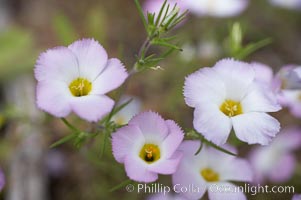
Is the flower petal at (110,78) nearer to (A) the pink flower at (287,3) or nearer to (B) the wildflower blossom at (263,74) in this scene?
(B) the wildflower blossom at (263,74)

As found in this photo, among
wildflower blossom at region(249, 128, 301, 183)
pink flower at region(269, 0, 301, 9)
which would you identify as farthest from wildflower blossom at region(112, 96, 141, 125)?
pink flower at region(269, 0, 301, 9)

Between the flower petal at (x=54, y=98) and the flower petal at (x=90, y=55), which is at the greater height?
the flower petal at (x=90, y=55)

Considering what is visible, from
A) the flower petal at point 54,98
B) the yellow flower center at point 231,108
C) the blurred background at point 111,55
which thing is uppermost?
the flower petal at point 54,98

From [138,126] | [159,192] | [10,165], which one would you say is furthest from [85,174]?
[138,126]

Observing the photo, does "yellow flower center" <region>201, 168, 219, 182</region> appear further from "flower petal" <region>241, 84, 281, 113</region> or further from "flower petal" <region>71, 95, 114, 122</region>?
"flower petal" <region>71, 95, 114, 122</region>

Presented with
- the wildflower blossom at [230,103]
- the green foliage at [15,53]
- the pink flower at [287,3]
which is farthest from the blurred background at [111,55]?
the wildflower blossom at [230,103]

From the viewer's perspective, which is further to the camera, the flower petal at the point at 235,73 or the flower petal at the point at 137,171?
the flower petal at the point at 235,73
